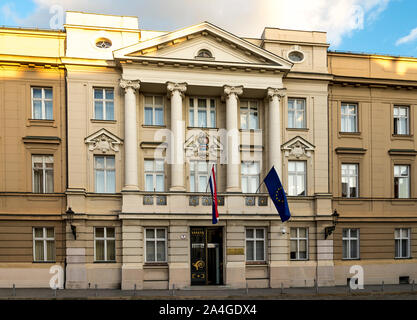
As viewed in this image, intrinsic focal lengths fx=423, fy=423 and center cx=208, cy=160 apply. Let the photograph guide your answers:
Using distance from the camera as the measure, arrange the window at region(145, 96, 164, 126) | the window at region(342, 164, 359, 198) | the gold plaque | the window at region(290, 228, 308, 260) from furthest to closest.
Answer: the window at region(342, 164, 359, 198) → the window at region(145, 96, 164, 126) → the window at region(290, 228, 308, 260) → the gold plaque

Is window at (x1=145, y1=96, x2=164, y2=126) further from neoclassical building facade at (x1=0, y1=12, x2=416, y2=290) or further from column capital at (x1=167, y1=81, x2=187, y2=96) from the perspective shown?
column capital at (x1=167, y1=81, x2=187, y2=96)

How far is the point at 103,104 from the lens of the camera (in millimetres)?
24875

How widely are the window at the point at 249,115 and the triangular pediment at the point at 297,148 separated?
7.40ft

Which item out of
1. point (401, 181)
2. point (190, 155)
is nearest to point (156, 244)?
point (190, 155)

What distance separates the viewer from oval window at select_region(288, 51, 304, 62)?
2652 cm

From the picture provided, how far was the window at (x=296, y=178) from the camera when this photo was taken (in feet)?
85.1

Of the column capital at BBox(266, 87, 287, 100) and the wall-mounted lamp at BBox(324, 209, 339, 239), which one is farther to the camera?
the column capital at BBox(266, 87, 287, 100)

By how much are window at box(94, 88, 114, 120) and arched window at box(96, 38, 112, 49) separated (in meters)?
2.55

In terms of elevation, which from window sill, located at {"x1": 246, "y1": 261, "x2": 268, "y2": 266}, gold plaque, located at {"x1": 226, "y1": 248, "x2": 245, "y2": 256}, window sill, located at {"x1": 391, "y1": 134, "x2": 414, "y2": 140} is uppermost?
window sill, located at {"x1": 391, "y1": 134, "x2": 414, "y2": 140}

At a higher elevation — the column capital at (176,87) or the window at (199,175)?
the column capital at (176,87)

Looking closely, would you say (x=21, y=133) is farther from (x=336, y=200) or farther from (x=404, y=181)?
(x=404, y=181)

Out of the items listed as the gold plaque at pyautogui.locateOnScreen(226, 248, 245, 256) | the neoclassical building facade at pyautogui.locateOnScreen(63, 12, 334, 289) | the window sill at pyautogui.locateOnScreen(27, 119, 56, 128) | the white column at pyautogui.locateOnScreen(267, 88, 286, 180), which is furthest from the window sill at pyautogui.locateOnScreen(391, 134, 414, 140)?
the window sill at pyautogui.locateOnScreen(27, 119, 56, 128)

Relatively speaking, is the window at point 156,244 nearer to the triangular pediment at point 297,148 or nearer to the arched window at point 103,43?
the triangular pediment at point 297,148

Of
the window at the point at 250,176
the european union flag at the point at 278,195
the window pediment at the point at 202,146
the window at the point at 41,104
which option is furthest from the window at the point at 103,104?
the european union flag at the point at 278,195
